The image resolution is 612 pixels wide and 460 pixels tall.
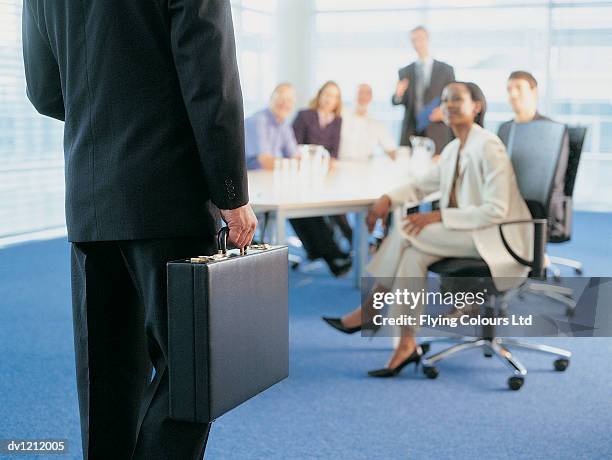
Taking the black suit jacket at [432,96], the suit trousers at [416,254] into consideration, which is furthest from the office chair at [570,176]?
the black suit jacket at [432,96]

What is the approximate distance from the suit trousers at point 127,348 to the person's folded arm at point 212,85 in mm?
175

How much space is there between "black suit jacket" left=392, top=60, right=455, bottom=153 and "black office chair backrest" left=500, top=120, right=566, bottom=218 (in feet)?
8.41

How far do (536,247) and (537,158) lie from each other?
21.1 inches

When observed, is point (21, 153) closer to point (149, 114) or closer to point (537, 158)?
point (537, 158)

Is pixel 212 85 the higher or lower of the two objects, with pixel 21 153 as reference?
higher

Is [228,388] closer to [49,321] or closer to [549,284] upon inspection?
[49,321]

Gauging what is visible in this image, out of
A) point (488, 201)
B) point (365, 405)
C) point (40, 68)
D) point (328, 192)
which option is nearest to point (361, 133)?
point (328, 192)

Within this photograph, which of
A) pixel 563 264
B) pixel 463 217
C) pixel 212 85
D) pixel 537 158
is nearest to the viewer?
pixel 212 85

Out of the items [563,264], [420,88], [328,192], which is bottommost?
[563,264]

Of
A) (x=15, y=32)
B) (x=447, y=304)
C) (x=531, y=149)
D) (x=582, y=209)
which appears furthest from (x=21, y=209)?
(x=582, y=209)

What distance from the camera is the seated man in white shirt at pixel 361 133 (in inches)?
294

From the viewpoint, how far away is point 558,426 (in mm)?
3275

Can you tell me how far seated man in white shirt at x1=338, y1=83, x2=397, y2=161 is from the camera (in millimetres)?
7477

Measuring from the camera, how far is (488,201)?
394 centimetres
